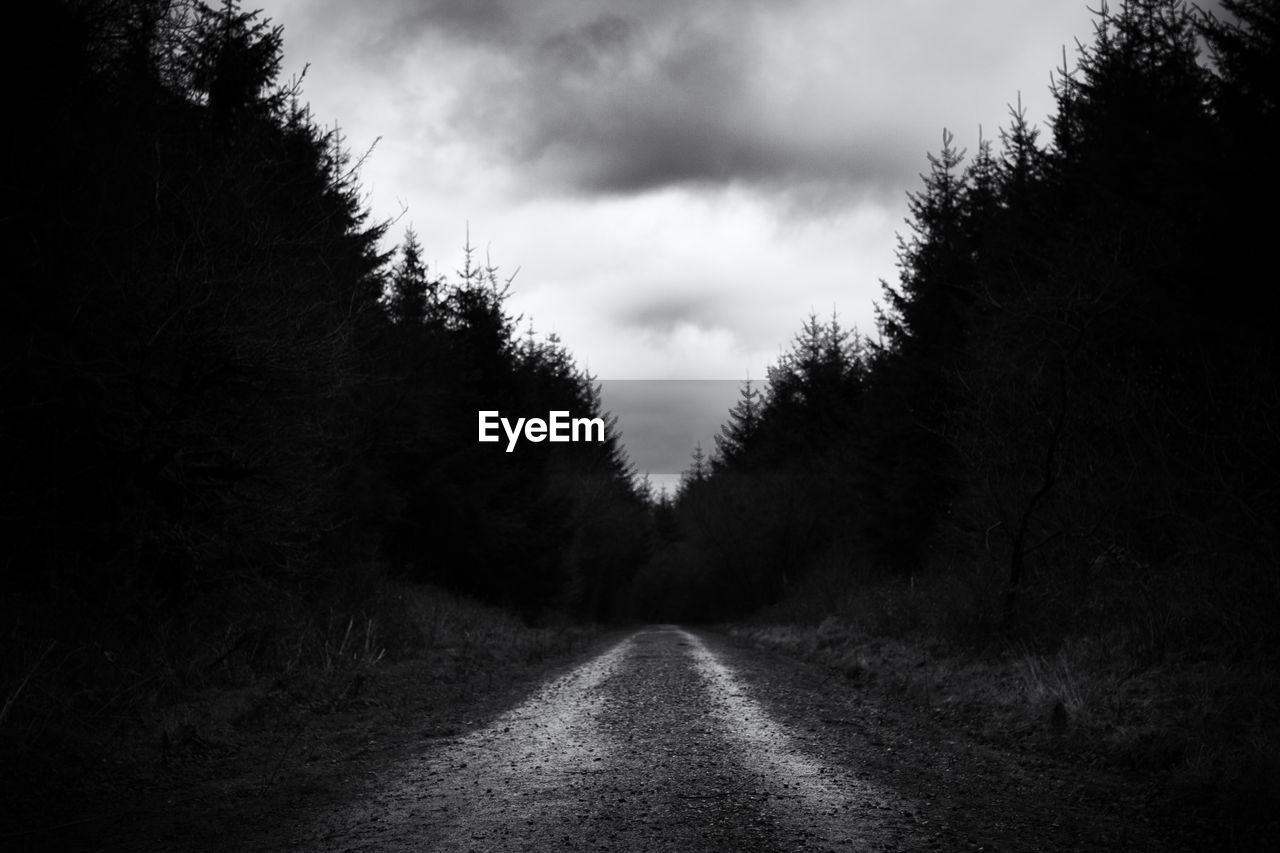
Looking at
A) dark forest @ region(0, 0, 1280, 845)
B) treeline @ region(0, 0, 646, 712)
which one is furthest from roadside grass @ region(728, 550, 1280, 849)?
treeline @ region(0, 0, 646, 712)

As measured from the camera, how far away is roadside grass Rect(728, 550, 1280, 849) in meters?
5.92

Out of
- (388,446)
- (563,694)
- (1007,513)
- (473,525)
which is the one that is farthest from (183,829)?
(473,525)

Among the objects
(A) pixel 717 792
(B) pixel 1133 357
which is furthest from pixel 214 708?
(B) pixel 1133 357

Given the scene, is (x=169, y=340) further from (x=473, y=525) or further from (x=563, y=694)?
(x=473, y=525)

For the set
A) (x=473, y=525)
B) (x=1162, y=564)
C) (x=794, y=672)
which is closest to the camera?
(x=1162, y=564)

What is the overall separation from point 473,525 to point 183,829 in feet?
78.0

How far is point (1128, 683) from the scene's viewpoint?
339 inches

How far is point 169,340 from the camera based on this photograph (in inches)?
353

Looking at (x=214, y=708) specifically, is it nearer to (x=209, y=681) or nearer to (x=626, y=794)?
(x=209, y=681)

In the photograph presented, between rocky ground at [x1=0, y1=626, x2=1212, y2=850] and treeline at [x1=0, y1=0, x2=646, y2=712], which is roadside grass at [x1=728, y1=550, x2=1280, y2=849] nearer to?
rocky ground at [x1=0, y1=626, x2=1212, y2=850]

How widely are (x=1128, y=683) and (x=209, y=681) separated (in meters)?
10.7

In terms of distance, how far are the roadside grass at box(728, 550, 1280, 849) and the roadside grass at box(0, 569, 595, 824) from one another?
7025mm

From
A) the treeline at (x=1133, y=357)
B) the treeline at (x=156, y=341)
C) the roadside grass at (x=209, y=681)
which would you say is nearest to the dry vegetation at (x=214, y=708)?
the roadside grass at (x=209, y=681)

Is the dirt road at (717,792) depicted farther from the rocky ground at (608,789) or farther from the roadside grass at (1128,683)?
the roadside grass at (1128,683)
